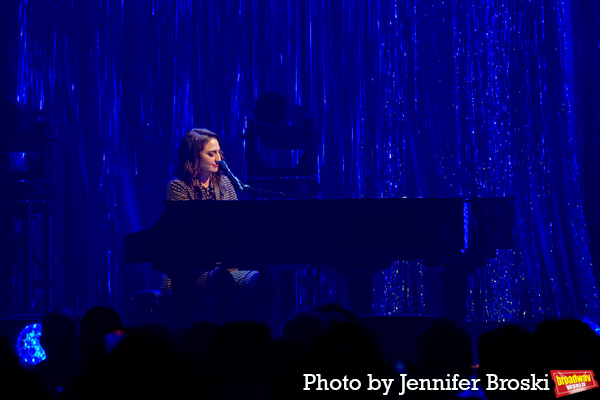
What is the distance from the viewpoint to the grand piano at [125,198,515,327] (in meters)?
3.18

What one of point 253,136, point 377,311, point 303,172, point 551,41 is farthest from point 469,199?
point 551,41

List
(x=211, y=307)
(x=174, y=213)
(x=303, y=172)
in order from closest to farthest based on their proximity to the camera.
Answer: (x=174, y=213), (x=211, y=307), (x=303, y=172)

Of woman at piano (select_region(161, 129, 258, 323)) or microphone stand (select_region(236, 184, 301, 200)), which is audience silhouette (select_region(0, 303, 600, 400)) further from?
woman at piano (select_region(161, 129, 258, 323))

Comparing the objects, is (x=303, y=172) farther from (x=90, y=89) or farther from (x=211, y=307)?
(x=90, y=89)

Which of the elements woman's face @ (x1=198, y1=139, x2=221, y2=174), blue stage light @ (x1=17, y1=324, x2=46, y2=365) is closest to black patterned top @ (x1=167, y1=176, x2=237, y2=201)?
woman's face @ (x1=198, y1=139, x2=221, y2=174)

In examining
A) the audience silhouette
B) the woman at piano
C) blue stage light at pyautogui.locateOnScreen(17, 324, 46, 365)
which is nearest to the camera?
the audience silhouette

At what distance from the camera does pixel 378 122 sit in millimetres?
5676

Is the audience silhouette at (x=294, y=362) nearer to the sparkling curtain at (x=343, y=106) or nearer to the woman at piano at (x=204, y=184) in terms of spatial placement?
the woman at piano at (x=204, y=184)

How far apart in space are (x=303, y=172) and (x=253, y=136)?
44cm

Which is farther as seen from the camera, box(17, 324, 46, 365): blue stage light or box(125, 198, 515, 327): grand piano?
box(125, 198, 515, 327): grand piano

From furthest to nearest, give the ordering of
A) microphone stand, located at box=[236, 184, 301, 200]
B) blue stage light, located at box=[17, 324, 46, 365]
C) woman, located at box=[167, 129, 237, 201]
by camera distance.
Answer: woman, located at box=[167, 129, 237, 201], microphone stand, located at box=[236, 184, 301, 200], blue stage light, located at box=[17, 324, 46, 365]

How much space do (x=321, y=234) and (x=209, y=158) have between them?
3.73ft

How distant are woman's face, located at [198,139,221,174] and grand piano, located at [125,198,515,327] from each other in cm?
85

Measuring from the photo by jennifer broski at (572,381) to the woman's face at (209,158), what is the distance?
3.12 metres
